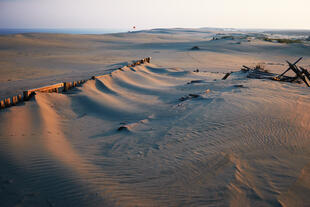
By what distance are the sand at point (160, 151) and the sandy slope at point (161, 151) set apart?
2 centimetres

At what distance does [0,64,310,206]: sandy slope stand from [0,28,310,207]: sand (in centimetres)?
2

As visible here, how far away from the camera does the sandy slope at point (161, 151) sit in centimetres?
319

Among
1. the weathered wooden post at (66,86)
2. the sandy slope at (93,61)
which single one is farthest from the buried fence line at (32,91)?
the sandy slope at (93,61)

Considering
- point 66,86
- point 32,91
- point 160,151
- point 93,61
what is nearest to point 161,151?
point 160,151

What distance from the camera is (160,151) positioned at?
4418mm

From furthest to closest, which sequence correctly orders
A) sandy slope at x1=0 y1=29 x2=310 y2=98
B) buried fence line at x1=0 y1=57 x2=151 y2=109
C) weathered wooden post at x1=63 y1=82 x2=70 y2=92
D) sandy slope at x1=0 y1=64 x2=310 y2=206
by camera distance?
sandy slope at x1=0 y1=29 x2=310 y2=98, weathered wooden post at x1=63 y1=82 x2=70 y2=92, buried fence line at x1=0 y1=57 x2=151 y2=109, sandy slope at x1=0 y1=64 x2=310 y2=206

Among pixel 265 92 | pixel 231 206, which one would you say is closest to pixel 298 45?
pixel 265 92

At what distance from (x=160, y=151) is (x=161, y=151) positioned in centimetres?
2

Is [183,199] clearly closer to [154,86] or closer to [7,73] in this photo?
[154,86]

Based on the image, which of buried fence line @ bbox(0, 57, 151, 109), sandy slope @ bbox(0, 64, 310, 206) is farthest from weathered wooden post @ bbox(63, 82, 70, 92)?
sandy slope @ bbox(0, 64, 310, 206)

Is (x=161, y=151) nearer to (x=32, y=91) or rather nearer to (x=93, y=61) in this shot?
(x=32, y=91)

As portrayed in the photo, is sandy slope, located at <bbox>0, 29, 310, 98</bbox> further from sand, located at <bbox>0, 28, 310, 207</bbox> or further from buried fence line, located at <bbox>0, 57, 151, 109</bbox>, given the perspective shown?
sand, located at <bbox>0, 28, 310, 207</bbox>

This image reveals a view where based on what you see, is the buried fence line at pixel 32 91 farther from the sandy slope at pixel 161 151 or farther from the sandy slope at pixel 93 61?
the sandy slope at pixel 93 61

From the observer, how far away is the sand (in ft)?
10.5
